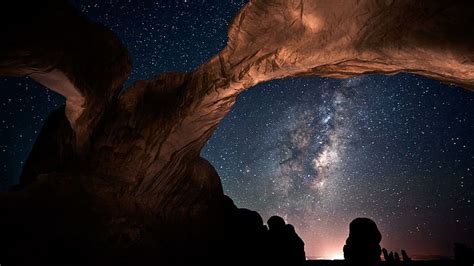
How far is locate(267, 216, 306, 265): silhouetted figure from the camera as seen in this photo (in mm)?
11305

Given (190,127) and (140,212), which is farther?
(140,212)

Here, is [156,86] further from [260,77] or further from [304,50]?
[304,50]

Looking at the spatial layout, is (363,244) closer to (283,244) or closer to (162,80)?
(283,244)

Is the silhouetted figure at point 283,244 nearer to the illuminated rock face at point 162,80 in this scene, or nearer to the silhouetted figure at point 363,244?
the silhouetted figure at point 363,244

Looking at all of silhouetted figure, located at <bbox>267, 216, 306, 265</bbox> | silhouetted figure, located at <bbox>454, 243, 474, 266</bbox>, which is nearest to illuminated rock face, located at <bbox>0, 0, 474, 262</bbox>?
silhouetted figure, located at <bbox>267, 216, 306, 265</bbox>

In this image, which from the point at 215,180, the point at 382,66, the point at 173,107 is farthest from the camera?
the point at 215,180

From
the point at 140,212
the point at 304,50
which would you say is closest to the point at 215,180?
the point at 140,212

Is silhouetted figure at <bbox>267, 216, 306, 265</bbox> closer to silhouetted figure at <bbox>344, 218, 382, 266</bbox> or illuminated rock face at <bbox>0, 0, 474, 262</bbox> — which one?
silhouetted figure at <bbox>344, 218, 382, 266</bbox>

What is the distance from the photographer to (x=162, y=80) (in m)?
7.70

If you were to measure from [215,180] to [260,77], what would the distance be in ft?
18.3

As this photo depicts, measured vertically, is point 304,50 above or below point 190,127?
above

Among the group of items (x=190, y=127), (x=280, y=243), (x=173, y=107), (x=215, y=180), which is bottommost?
(x=280, y=243)

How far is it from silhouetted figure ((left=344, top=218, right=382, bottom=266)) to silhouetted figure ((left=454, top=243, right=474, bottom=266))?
10.4ft

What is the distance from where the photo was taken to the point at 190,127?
7316 mm
